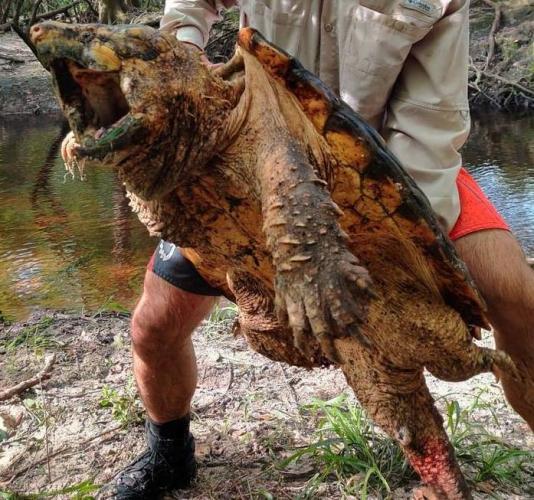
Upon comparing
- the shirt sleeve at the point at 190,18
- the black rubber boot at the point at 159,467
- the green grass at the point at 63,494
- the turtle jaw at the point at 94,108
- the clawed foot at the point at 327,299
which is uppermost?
the turtle jaw at the point at 94,108

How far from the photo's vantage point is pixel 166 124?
1520 mm

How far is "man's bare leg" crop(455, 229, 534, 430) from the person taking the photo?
6.45 feet

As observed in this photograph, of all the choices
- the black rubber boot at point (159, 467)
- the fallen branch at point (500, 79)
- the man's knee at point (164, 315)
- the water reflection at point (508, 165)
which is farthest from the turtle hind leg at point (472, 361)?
the fallen branch at point (500, 79)

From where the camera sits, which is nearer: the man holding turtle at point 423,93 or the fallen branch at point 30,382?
the man holding turtle at point 423,93

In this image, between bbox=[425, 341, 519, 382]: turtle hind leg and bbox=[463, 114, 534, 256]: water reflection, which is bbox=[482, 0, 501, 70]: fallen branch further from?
bbox=[425, 341, 519, 382]: turtle hind leg

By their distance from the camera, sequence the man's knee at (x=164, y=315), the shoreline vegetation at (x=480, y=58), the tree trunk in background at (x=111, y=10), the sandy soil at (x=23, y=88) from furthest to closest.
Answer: the tree trunk in background at (x=111, y=10) → the sandy soil at (x=23, y=88) → the shoreline vegetation at (x=480, y=58) → the man's knee at (x=164, y=315)

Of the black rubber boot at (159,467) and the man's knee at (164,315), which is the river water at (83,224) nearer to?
the black rubber boot at (159,467)

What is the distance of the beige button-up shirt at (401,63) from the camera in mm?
1920

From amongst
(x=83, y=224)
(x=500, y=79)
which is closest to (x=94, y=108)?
(x=83, y=224)

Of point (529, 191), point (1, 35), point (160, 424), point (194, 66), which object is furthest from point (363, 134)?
point (1, 35)

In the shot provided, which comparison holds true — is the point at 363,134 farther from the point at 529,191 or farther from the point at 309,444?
the point at 529,191

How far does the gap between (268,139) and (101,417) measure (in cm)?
192

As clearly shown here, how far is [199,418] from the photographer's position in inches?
122

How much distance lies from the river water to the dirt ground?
1018mm
